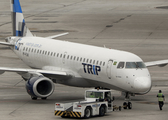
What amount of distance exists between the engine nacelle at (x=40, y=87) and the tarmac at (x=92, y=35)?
100 centimetres

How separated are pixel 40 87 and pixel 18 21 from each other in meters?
16.5

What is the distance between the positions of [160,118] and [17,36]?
26.3m

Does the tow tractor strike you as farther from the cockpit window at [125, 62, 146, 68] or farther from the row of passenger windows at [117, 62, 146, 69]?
the cockpit window at [125, 62, 146, 68]

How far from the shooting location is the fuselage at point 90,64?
38.7 m

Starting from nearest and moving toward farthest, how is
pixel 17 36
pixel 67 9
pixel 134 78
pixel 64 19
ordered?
1. pixel 134 78
2. pixel 17 36
3. pixel 64 19
4. pixel 67 9

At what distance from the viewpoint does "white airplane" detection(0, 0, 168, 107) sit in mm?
38875

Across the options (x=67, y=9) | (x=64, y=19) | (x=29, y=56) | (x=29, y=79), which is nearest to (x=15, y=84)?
(x=29, y=56)

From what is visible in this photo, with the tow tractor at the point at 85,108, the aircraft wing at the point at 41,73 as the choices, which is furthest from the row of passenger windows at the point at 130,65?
the aircraft wing at the point at 41,73

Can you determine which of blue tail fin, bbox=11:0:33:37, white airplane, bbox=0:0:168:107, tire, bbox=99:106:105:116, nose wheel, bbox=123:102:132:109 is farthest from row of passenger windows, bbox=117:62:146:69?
blue tail fin, bbox=11:0:33:37

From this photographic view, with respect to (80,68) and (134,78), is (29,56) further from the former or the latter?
(134,78)

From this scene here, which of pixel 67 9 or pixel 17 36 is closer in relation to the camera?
pixel 17 36

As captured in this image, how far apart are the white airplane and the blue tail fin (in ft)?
11.2

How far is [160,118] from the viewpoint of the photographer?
3428cm

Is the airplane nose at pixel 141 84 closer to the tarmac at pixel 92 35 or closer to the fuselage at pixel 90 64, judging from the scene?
the fuselage at pixel 90 64
